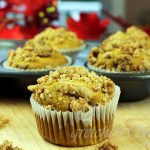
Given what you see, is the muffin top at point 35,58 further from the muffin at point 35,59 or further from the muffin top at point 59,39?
the muffin top at point 59,39

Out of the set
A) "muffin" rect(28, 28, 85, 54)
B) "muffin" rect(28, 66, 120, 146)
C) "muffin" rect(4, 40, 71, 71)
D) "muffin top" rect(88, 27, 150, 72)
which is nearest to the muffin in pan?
"muffin top" rect(88, 27, 150, 72)

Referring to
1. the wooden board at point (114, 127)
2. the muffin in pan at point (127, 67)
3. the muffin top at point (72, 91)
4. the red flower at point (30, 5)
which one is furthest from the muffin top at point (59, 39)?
the muffin top at point (72, 91)

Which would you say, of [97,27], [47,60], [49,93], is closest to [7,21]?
[97,27]

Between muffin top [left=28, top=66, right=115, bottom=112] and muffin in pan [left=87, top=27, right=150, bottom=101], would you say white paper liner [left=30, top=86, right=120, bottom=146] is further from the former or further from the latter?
muffin in pan [left=87, top=27, right=150, bottom=101]

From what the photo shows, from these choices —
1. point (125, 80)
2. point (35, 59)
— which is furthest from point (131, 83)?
point (35, 59)

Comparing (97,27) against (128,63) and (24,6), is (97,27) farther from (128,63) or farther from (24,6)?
(128,63)

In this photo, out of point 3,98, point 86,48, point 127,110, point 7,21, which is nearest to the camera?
point 127,110
